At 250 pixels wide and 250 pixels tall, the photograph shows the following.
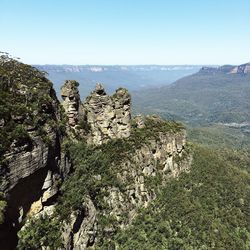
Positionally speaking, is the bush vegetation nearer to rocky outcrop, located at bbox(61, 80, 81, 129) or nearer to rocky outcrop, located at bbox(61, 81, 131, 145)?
rocky outcrop, located at bbox(61, 81, 131, 145)

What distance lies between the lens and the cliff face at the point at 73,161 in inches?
1500

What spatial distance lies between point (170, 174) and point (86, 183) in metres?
20.3

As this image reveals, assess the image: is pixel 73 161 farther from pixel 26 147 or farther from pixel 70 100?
pixel 26 147

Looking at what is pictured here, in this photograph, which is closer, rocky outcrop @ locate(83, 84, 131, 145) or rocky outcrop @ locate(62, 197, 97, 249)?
rocky outcrop @ locate(62, 197, 97, 249)

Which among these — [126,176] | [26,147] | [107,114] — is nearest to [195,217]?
[126,176]

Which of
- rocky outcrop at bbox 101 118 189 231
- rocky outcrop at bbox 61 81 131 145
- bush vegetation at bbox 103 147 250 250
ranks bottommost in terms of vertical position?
bush vegetation at bbox 103 147 250 250

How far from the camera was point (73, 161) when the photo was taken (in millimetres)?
52844

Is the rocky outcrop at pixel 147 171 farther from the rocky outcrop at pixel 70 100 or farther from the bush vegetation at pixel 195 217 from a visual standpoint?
the rocky outcrop at pixel 70 100

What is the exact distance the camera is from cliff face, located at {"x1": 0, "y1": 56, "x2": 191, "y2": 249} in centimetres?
3809

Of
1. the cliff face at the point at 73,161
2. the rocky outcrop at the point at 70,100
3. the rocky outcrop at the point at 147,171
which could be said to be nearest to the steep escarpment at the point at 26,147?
the cliff face at the point at 73,161

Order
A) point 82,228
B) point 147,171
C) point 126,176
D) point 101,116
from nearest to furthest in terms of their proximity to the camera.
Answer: point 82,228, point 126,176, point 147,171, point 101,116

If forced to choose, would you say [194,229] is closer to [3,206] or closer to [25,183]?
[25,183]

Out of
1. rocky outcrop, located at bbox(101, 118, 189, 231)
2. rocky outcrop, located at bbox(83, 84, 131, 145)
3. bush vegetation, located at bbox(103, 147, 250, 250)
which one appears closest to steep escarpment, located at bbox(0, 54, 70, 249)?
rocky outcrop, located at bbox(101, 118, 189, 231)

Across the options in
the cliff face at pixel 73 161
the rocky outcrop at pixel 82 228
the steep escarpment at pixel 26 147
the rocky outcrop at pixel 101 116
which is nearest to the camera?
the steep escarpment at pixel 26 147
